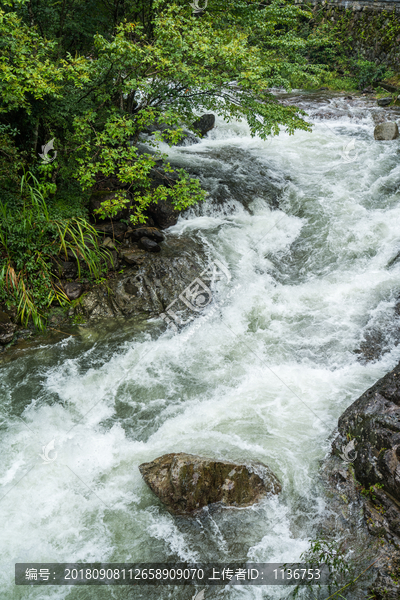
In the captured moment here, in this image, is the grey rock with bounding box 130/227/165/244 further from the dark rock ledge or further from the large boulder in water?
the dark rock ledge

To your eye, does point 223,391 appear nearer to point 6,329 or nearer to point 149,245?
point 149,245

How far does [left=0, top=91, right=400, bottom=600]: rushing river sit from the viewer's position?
12.2ft

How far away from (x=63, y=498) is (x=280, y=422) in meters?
2.63

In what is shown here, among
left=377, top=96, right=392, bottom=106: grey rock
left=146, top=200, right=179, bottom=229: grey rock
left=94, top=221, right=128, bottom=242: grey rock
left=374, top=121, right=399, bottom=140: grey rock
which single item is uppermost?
left=377, top=96, right=392, bottom=106: grey rock

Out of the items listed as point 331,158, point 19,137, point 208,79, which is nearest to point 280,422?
point 208,79

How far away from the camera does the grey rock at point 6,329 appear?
5863 mm

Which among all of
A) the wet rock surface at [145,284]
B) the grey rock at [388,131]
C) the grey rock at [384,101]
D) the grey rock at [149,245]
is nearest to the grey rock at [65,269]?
the wet rock surface at [145,284]

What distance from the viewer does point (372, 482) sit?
379 centimetres

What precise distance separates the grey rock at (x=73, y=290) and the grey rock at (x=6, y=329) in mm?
979

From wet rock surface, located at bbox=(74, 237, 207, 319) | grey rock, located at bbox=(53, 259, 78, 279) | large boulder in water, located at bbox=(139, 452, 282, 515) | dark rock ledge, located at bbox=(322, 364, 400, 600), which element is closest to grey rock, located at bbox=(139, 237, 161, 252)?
wet rock surface, located at bbox=(74, 237, 207, 319)

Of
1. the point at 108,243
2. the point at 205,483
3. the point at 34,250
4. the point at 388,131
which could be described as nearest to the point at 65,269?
the point at 34,250

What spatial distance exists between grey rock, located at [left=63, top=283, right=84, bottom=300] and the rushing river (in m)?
0.69

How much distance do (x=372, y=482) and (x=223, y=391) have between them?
213 cm

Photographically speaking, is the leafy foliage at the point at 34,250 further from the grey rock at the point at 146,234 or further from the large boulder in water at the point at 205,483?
the large boulder in water at the point at 205,483
